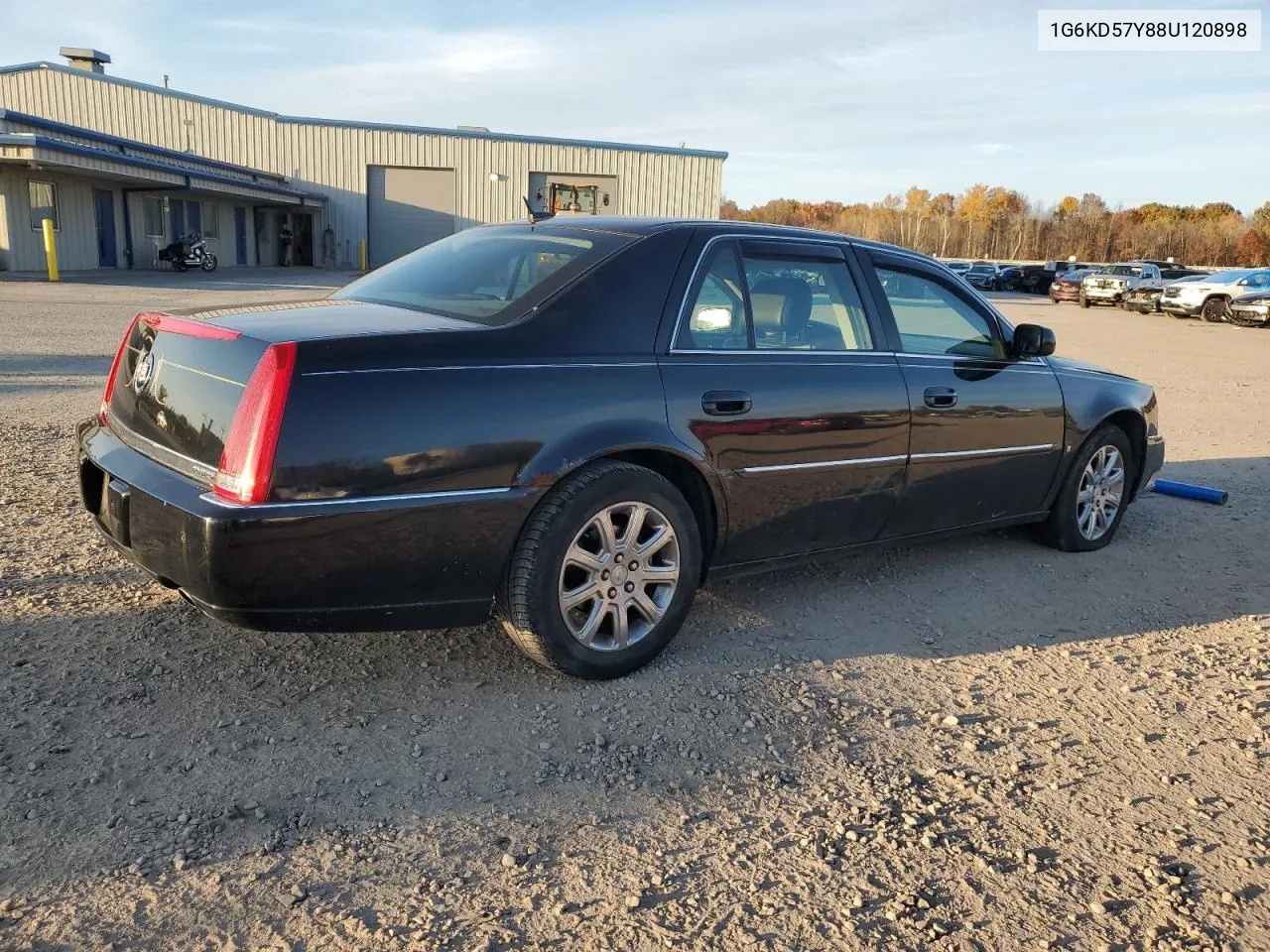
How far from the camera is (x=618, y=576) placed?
357cm

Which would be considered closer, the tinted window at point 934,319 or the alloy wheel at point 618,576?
the alloy wheel at point 618,576

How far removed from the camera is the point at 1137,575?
5.18 metres

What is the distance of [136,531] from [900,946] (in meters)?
2.48

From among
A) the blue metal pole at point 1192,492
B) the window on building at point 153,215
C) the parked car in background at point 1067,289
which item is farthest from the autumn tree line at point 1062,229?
the blue metal pole at point 1192,492

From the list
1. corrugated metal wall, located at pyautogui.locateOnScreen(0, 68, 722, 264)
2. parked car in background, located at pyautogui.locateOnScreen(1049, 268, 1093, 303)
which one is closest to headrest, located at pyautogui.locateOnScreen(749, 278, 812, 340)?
corrugated metal wall, located at pyautogui.locateOnScreen(0, 68, 722, 264)

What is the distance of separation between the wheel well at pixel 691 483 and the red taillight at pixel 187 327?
1282 millimetres

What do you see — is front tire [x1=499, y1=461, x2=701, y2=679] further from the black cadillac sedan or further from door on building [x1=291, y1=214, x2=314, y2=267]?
door on building [x1=291, y1=214, x2=314, y2=267]

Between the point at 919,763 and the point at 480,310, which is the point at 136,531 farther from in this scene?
the point at 919,763

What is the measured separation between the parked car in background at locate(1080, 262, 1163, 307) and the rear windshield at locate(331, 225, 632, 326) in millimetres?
34258

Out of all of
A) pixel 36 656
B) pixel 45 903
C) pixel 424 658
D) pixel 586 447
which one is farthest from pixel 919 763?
pixel 36 656

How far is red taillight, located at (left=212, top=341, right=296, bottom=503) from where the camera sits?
2887 millimetres

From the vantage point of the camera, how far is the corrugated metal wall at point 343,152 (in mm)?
39938

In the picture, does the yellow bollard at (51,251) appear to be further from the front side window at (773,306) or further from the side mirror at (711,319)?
the side mirror at (711,319)

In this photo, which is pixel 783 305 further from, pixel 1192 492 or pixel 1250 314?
pixel 1250 314
